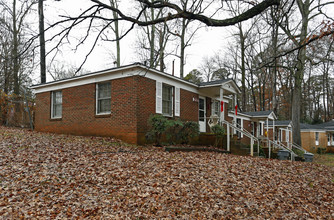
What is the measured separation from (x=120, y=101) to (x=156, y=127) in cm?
209

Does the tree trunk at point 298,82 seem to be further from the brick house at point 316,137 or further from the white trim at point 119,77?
the brick house at point 316,137

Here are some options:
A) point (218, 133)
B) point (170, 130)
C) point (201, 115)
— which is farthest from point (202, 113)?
point (170, 130)

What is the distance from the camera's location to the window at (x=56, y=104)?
13.6 meters

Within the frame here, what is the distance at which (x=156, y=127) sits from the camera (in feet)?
33.1

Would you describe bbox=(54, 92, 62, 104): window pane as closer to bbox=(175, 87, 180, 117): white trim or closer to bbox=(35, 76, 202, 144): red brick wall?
bbox=(35, 76, 202, 144): red brick wall

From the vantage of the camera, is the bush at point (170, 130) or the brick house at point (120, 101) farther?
the brick house at point (120, 101)

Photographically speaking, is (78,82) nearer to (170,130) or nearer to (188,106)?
(170,130)

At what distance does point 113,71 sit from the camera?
1085cm

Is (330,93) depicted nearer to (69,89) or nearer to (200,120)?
(200,120)

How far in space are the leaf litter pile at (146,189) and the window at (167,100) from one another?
4.75 m

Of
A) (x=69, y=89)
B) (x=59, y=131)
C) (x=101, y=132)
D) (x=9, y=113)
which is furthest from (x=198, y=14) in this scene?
(x=9, y=113)

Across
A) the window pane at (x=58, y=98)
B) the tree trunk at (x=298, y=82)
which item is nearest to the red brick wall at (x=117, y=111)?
the window pane at (x=58, y=98)

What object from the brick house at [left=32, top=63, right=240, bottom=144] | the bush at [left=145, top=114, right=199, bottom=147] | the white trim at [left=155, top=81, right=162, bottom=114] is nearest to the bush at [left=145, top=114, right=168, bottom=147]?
the bush at [left=145, top=114, right=199, bottom=147]

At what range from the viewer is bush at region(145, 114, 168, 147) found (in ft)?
32.8
